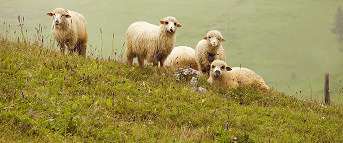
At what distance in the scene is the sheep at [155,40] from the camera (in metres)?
8.88

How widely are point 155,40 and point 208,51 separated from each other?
269 centimetres

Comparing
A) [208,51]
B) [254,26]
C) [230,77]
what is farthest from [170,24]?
[254,26]

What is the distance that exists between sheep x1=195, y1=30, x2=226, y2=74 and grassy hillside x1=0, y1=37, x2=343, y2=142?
310 centimetres

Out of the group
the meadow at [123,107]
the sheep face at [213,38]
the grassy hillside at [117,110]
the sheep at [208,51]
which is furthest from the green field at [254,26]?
the grassy hillside at [117,110]

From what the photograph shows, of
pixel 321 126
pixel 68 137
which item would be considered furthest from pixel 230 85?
pixel 68 137

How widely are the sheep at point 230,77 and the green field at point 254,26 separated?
32.5m

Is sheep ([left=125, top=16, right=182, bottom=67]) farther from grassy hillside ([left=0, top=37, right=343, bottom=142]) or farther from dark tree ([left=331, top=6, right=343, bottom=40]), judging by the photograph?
dark tree ([left=331, top=6, right=343, bottom=40])

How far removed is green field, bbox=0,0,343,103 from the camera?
4516 cm

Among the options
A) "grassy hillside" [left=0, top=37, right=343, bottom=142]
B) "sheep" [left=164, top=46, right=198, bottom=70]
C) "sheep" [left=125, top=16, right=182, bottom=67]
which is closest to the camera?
"grassy hillside" [left=0, top=37, right=343, bottom=142]

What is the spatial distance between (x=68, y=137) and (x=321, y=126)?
510 centimetres

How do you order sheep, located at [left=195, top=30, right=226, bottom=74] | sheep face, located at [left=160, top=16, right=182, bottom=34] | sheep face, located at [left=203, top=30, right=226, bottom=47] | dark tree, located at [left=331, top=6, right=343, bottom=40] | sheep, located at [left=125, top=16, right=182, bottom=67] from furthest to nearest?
1. dark tree, located at [left=331, top=6, right=343, bottom=40]
2. sheep, located at [left=195, top=30, right=226, bottom=74]
3. sheep face, located at [left=203, top=30, right=226, bottom=47]
4. sheep, located at [left=125, top=16, right=182, bottom=67]
5. sheep face, located at [left=160, top=16, right=182, bottom=34]

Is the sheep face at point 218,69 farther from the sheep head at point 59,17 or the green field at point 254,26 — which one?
the green field at point 254,26

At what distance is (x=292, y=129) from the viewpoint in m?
6.06

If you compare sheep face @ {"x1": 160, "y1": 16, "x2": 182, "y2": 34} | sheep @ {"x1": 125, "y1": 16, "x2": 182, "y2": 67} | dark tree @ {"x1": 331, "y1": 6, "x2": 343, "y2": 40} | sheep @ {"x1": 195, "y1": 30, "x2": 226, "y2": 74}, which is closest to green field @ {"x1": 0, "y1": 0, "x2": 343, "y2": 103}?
dark tree @ {"x1": 331, "y1": 6, "x2": 343, "y2": 40}
